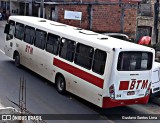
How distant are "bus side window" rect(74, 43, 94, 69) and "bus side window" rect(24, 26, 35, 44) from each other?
4.16 metres

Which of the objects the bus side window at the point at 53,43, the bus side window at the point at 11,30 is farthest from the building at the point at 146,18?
the bus side window at the point at 53,43

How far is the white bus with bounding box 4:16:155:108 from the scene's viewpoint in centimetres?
1265

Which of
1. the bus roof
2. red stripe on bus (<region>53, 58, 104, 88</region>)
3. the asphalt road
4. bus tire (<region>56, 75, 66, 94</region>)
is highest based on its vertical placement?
the bus roof

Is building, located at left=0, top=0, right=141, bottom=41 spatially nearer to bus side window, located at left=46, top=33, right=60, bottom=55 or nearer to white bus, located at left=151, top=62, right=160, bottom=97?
bus side window, located at left=46, top=33, right=60, bottom=55

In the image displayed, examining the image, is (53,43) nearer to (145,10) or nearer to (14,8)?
(145,10)

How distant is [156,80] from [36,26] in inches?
246

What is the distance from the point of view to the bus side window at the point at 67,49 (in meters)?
14.8

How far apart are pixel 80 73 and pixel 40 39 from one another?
12.8ft

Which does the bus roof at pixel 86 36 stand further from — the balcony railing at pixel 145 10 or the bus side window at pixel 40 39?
the balcony railing at pixel 145 10

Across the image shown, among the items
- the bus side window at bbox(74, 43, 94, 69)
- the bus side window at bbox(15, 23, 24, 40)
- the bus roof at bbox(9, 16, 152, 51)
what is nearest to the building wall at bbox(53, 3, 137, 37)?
the bus side window at bbox(15, 23, 24, 40)

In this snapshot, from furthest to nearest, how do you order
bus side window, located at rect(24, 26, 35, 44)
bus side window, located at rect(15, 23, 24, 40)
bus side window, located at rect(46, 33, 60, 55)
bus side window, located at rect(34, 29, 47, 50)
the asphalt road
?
bus side window, located at rect(15, 23, 24, 40) → bus side window, located at rect(24, 26, 35, 44) → bus side window, located at rect(34, 29, 47, 50) → bus side window, located at rect(46, 33, 60, 55) → the asphalt road

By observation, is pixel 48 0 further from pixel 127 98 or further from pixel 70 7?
pixel 127 98

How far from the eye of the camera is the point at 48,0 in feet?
115

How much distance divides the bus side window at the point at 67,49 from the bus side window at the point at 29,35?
289 centimetres
